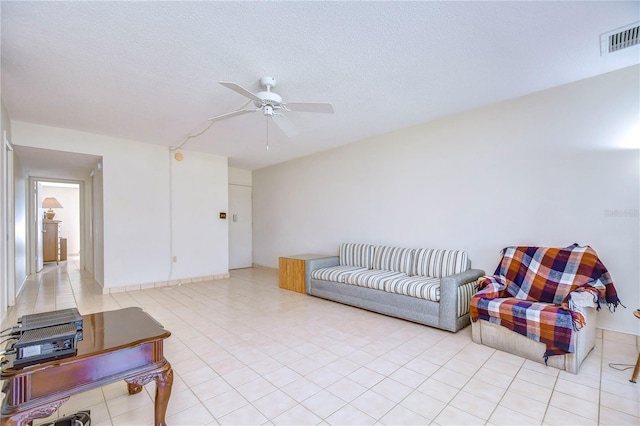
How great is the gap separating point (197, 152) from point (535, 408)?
6030mm

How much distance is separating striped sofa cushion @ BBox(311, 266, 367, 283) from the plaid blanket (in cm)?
182

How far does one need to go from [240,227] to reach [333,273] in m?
3.81

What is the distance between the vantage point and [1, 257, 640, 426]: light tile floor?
6.07 ft

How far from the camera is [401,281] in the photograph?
12.0 ft

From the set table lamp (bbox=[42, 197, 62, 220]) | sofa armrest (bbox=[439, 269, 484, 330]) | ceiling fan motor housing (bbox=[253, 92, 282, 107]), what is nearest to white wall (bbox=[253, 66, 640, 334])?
sofa armrest (bbox=[439, 269, 484, 330])

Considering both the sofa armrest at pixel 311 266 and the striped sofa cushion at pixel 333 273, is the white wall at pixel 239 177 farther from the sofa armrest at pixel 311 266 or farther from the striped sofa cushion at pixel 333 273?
the striped sofa cushion at pixel 333 273

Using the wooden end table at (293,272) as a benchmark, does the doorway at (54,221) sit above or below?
above

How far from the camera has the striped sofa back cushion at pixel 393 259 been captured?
4.23 meters

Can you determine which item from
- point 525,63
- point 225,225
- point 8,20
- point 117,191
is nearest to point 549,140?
point 525,63

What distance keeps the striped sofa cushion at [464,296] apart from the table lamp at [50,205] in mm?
11605

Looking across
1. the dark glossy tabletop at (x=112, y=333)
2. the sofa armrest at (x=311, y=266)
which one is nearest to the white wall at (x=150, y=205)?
the sofa armrest at (x=311, y=266)

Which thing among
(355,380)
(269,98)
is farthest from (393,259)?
(269,98)

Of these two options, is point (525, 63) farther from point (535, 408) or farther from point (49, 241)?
point (49, 241)

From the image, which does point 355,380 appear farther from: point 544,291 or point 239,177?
point 239,177
